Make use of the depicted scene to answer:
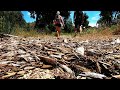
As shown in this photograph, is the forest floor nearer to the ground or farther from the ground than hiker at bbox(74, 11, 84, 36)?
nearer to the ground

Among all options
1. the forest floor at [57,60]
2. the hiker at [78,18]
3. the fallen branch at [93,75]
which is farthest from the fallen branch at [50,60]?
the hiker at [78,18]

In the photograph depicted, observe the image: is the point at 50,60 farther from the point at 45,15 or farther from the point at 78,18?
the point at 78,18

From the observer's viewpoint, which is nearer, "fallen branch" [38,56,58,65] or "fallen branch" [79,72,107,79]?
"fallen branch" [79,72,107,79]

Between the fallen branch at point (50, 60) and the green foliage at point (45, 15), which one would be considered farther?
the fallen branch at point (50, 60)

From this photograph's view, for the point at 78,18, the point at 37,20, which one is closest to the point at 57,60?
the point at 37,20

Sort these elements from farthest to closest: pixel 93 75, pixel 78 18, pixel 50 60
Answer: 1. pixel 78 18
2. pixel 50 60
3. pixel 93 75

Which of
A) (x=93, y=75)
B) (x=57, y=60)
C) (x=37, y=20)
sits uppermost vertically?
(x=37, y=20)

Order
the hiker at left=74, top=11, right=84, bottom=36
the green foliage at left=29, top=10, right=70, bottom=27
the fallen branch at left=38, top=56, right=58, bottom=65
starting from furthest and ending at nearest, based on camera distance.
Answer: the fallen branch at left=38, top=56, right=58, bottom=65 → the hiker at left=74, top=11, right=84, bottom=36 → the green foliage at left=29, top=10, right=70, bottom=27

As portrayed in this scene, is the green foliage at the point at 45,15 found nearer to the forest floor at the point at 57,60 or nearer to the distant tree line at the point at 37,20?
the distant tree line at the point at 37,20

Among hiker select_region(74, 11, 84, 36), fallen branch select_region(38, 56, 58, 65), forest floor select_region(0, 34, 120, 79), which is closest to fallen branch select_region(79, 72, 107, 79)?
forest floor select_region(0, 34, 120, 79)

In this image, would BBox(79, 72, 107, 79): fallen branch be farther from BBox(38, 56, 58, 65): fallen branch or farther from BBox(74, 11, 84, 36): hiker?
BBox(74, 11, 84, 36): hiker
